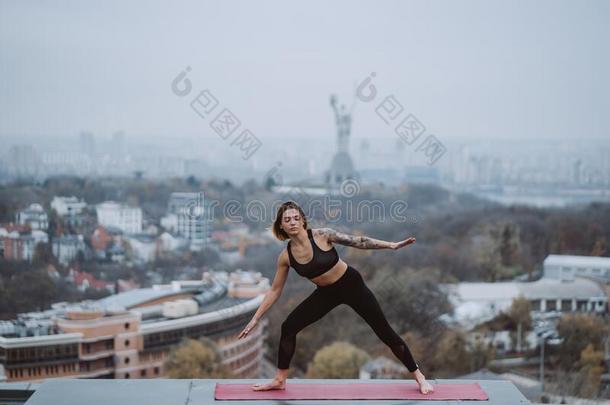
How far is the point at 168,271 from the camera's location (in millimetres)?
26859

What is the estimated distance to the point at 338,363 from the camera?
22.8m

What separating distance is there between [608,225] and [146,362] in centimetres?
1717

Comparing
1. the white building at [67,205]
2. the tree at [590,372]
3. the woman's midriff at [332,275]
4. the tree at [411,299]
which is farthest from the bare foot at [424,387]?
the white building at [67,205]

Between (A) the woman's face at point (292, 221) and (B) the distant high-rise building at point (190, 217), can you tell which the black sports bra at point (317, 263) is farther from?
(B) the distant high-rise building at point (190, 217)

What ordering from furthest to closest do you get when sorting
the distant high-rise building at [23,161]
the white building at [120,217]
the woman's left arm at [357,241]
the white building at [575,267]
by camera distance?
the white building at [575,267]
the white building at [120,217]
the distant high-rise building at [23,161]
the woman's left arm at [357,241]

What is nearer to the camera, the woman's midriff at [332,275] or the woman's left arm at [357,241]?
the woman's left arm at [357,241]

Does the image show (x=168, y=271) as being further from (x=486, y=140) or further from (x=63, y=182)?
(x=486, y=140)

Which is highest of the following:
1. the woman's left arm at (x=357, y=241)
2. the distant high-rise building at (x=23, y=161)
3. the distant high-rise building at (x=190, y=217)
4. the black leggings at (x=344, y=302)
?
the distant high-rise building at (x=23, y=161)

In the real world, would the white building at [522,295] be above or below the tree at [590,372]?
above

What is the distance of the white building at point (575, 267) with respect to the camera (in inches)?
1109

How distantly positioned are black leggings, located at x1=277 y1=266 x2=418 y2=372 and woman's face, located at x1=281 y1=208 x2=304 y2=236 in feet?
1.38

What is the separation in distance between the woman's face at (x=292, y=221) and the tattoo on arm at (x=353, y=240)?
16 cm

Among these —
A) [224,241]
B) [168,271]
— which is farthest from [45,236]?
[224,241]

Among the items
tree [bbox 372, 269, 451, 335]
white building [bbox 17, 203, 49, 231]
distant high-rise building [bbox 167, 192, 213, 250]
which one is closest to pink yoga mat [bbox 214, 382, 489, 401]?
tree [bbox 372, 269, 451, 335]
